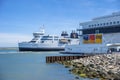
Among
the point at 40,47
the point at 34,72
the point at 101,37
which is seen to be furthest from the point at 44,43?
the point at 34,72

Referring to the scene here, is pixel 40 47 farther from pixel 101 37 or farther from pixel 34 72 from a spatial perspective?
pixel 34 72

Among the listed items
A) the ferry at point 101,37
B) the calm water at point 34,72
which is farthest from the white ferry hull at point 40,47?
the calm water at point 34,72

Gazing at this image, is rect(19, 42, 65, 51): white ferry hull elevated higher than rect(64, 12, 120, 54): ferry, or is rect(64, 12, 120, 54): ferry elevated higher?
rect(64, 12, 120, 54): ferry

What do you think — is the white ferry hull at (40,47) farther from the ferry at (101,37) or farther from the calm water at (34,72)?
the calm water at (34,72)

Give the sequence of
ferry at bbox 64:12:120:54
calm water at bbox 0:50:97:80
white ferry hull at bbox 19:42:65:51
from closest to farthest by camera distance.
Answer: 1. calm water at bbox 0:50:97:80
2. ferry at bbox 64:12:120:54
3. white ferry hull at bbox 19:42:65:51

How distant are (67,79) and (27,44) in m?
72.1

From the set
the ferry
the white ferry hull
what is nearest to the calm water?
the ferry

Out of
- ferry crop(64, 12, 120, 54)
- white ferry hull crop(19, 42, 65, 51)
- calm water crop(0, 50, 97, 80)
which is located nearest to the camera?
calm water crop(0, 50, 97, 80)

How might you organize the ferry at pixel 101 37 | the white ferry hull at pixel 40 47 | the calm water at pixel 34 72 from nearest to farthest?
the calm water at pixel 34 72 → the ferry at pixel 101 37 → the white ferry hull at pixel 40 47

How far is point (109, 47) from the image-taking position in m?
53.1

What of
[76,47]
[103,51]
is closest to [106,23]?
[76,47]

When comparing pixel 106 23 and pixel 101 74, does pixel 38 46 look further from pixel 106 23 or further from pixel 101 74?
pixel 101 74

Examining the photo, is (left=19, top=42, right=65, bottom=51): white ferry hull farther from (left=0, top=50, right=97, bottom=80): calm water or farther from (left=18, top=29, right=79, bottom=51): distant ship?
(left=0, top=50, right=97, bottom=80): calm water

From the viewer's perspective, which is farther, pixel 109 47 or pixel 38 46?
pixel 38 46
